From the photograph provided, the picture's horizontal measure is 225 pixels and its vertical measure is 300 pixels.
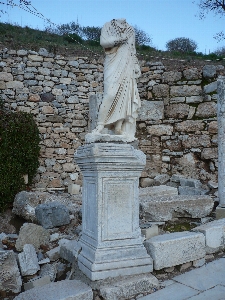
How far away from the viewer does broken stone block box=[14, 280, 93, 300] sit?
9.60 ft

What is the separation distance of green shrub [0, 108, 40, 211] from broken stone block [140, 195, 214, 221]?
3.38 m

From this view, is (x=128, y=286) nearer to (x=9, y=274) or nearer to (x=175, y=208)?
(x=9, y=274)

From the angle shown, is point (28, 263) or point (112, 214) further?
point (28, 263)

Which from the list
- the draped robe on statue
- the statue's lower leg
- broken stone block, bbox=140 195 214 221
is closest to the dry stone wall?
broken stone block, bbox=140 195 214 221

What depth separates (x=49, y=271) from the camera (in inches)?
156

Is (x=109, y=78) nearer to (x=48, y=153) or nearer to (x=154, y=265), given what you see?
(x=154, y=265)

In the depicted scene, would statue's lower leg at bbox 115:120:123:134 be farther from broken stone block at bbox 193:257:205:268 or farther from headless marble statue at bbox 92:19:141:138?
broken stone block at bbox 193:257:205:268

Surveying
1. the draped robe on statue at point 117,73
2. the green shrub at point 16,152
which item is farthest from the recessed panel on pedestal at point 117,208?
the green shrub at point 16,152

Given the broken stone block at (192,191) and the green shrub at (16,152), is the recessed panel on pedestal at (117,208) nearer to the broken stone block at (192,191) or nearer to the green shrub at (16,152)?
the broken stone block at (192,191)

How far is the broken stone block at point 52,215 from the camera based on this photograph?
5602mm

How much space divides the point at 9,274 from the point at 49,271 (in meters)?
0.50

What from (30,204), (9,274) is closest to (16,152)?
(30,204)

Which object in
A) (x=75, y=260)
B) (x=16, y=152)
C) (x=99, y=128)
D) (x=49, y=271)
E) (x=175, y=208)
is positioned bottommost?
(x=49, y=271)

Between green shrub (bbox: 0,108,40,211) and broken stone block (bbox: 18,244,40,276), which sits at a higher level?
green shrub (bbox: 0,108,40,211)
